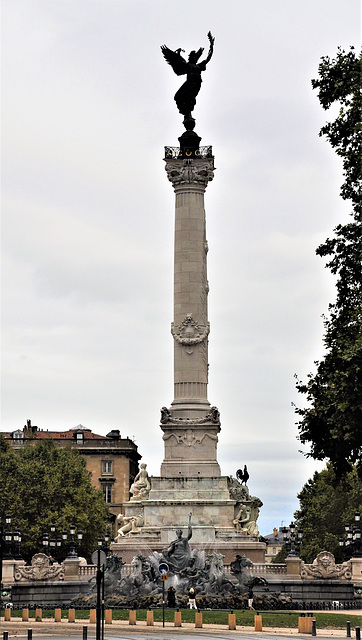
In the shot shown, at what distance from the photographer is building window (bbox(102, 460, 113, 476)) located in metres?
122

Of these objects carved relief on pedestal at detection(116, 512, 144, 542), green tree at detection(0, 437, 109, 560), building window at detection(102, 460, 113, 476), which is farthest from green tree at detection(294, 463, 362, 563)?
carved relief on pedestal at detection(116, 512, 144, 542)

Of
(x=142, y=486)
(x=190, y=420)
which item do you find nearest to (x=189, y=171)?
(x=190, y=420)

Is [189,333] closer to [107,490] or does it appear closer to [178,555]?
[178,555]

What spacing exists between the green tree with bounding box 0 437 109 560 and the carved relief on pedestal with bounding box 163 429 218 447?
25676 mm

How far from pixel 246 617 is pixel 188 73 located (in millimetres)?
36719

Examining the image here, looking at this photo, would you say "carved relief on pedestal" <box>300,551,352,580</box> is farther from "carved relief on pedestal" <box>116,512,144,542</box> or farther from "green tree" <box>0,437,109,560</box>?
"green tree" <box>0,437,109,560</box>

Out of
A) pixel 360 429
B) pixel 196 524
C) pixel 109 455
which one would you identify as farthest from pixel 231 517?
pixel 109 455

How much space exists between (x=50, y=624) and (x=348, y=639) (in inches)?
507

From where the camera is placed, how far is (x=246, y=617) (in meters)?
45.3

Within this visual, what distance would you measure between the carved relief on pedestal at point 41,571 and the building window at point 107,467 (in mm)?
61842

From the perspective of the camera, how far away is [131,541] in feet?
201

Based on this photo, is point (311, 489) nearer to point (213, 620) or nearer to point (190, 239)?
point (190, 239)

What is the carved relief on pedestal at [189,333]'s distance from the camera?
65875 mm

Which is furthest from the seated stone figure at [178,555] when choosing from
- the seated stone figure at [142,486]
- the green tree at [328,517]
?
the green tree at [328,517]
